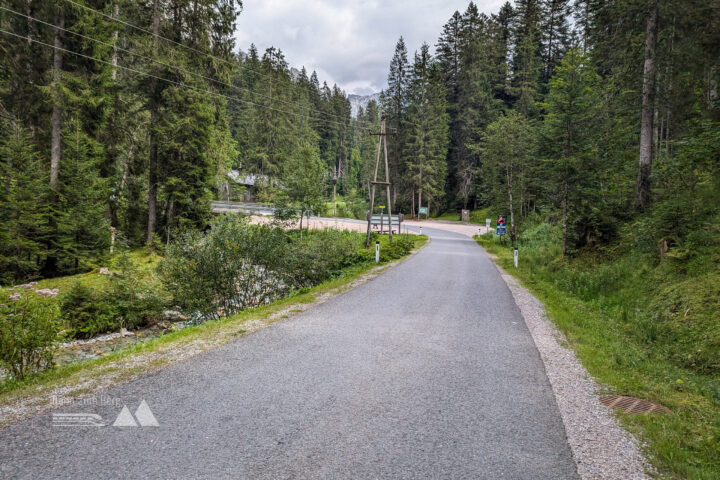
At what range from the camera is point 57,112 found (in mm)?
16109

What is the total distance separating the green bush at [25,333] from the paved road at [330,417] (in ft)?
5.12

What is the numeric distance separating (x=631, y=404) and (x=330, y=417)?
11.7 feet

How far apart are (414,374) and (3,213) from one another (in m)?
17.1

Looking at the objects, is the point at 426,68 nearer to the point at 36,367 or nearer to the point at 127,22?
the point at 127,22

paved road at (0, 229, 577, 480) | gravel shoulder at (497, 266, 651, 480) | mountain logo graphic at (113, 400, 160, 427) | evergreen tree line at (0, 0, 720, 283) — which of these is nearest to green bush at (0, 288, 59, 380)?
paved road at (0, 229, 577, 480)

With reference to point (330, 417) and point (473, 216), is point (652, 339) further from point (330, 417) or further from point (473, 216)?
point (473, 216)

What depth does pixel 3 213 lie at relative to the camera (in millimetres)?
13602

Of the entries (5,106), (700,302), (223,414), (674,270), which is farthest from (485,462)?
(5,106)

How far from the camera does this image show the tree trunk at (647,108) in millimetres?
13852

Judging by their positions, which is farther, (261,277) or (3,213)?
(3,213)

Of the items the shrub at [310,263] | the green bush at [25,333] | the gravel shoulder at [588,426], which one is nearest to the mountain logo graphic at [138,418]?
the green bush at [25,333]
